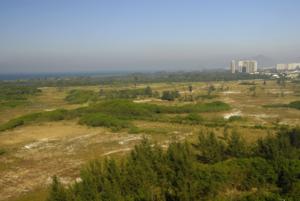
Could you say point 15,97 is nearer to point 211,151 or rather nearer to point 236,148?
point 211,151

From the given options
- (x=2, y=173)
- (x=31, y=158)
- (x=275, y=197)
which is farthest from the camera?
(x=31, y=158)

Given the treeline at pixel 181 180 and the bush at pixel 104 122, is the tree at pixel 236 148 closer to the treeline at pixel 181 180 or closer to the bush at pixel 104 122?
the treeline at pixel 181 180

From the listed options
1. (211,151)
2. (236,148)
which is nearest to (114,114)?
(211,151)

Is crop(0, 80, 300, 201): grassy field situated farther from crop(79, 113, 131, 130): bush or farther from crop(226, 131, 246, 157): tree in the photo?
crop(226, 131, 246, 157): tree

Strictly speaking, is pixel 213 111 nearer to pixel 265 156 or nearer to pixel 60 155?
pixel 60 155

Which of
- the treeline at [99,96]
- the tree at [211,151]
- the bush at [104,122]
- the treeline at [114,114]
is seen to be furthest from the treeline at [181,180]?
the treeline at [99,96]

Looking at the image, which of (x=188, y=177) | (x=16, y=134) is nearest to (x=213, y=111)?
(x=16, y=134)
